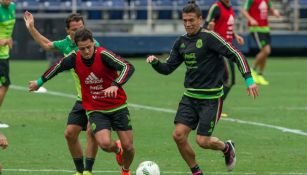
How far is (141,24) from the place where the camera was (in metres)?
35.4

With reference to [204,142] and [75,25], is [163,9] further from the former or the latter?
[204,142]

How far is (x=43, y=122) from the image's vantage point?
1752cm

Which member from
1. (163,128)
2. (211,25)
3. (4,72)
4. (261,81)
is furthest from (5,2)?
(261,81)

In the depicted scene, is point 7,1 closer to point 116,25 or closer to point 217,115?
point 217,115

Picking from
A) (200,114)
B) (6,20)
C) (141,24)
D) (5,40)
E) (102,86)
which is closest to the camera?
(102,86)

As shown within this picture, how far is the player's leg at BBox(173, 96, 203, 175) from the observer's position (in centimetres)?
1147

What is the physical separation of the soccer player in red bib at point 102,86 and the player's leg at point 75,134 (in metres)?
0.35

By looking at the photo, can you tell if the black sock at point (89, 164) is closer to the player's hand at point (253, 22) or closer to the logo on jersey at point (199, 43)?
the logo on jersey at point (199, 43)

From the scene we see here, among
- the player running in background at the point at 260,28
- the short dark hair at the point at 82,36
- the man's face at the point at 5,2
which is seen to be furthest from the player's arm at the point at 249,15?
the short dark hair at the point at 82,36

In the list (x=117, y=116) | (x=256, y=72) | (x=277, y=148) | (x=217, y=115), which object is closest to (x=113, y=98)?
(x=117, y=116)

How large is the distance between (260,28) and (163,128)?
31.8ft

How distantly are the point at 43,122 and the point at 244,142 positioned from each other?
4.23 m

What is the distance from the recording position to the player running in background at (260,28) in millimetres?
25094

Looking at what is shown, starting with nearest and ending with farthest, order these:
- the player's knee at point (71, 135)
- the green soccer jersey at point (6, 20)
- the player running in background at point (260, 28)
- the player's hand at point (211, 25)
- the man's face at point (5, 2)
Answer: the player's knee at point (71, 135) < the man's face at point (5, 2) < the green soccer jersey at point (6, 20) < the player's hand at point (211, 25) < the player running in background at point (260, 28)
